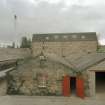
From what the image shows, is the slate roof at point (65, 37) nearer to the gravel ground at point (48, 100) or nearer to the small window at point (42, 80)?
the small window at point (42, 80)

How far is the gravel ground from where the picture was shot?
15.9 m

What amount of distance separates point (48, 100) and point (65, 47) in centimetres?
5239

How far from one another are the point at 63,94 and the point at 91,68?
3.52m

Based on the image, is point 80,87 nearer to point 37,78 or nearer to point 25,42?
point 37,78

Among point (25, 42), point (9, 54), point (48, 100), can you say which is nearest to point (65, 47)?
point (9, 54)

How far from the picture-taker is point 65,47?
225 feet

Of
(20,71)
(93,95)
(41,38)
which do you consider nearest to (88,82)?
(93,95)

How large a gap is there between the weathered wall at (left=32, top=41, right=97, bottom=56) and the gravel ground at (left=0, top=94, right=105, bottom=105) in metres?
49.3

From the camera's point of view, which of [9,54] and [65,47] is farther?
[65,47]

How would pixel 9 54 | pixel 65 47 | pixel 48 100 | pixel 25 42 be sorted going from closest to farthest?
pixel 48 100 → pixel 9 54 → pixel 65 47 → pixel 25 42

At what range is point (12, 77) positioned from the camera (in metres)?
18.7

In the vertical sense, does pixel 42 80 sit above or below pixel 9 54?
below

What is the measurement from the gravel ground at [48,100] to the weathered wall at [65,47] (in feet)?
162

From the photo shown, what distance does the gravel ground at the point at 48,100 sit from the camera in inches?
627
